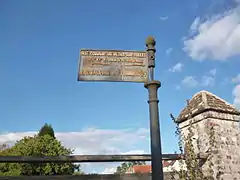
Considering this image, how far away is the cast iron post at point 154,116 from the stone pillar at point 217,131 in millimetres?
1028

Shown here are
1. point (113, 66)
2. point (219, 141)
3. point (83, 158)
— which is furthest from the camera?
point (219, 141)

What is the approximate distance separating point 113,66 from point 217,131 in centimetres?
170

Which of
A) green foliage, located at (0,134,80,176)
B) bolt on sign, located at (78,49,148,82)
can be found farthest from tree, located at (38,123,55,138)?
bolt on sign, located at (78,49,148,82)

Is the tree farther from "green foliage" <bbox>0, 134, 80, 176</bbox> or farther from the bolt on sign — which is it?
the bolt on sign

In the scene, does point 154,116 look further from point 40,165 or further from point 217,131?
point 40,165

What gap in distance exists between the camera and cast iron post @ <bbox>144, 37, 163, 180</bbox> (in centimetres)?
246

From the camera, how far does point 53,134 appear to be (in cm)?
1647

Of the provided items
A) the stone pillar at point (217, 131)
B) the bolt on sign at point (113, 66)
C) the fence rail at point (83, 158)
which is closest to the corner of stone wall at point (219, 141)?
the stone pillar at point (217, 131)

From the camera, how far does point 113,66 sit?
9.49ft

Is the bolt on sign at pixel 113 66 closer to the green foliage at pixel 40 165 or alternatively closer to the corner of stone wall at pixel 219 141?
the corner of stone wall at pixel 219 141

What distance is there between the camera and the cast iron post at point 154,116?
8.07ft

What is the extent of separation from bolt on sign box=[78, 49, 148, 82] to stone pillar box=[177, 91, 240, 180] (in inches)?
47.2

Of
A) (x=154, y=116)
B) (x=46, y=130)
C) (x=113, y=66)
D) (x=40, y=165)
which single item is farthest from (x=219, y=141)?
(x=46, y=130)

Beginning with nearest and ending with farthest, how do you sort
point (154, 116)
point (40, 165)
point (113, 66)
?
point (154, 116), point (113, 66), point (40, 165)
